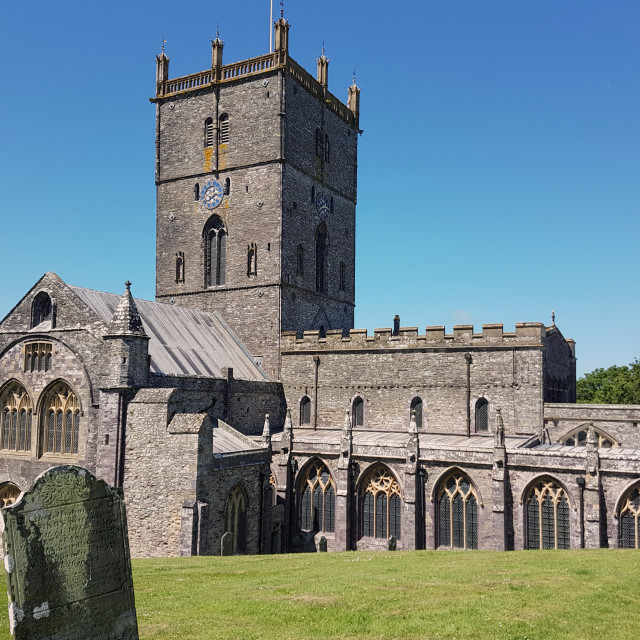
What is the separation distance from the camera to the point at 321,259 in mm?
45188

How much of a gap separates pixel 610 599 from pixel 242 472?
661 inches

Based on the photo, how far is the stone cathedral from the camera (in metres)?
26.4

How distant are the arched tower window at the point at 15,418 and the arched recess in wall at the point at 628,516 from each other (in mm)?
25496

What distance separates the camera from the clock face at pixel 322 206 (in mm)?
44312

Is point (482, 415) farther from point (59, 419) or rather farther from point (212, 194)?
point (212, 194)

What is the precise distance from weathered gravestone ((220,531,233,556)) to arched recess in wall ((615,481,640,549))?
15205 millimetres

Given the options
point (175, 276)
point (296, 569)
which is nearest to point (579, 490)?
point (296, 569)

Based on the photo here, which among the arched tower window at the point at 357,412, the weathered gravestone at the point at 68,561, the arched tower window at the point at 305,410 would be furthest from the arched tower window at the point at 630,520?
the weathered gravestone at the point at 68,561

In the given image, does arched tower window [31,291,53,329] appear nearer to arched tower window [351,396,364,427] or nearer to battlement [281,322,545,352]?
battlement [281,322,545,352]

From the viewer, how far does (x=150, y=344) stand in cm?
3167

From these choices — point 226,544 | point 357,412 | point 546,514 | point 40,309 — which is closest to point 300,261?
point 357,412

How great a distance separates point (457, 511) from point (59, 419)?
1810cm

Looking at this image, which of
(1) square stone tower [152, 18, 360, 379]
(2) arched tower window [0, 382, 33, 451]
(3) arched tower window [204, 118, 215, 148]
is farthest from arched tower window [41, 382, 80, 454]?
(3) arched tower window [204, 118, 215, 148]

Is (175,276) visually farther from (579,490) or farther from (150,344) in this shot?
(579,490)
